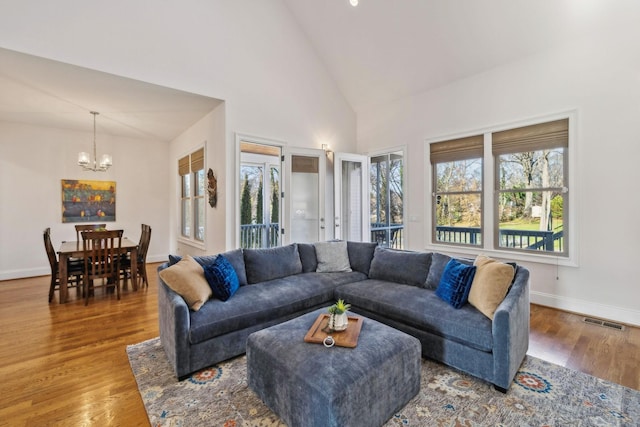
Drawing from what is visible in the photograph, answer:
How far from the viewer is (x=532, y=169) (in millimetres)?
4051

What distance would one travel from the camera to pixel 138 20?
3.62 m

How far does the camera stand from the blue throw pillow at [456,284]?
249cm

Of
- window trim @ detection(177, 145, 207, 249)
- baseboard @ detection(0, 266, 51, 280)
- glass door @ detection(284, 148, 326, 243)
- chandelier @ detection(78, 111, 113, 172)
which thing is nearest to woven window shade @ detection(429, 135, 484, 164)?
glass door @ detection(284, 148, 326, 243)

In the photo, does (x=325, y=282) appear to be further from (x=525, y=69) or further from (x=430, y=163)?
(x=525, y=69)

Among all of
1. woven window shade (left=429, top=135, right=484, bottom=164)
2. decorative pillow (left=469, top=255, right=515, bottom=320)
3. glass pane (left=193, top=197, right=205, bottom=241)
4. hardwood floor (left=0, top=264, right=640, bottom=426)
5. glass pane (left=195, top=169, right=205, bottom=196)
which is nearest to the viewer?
hardwood floor (left=0, top=264, right=640, bottom=426)

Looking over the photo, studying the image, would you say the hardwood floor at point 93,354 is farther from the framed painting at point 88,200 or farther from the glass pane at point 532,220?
the framed painting at point 88,200

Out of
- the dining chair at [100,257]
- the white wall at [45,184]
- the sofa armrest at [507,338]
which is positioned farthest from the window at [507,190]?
the white wall at [45,184]

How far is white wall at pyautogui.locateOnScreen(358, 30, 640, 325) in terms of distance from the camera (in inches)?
129

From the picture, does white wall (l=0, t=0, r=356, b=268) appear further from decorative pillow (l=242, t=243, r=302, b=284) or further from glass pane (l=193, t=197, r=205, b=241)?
decorative pillow (l=242, t=243, r=302, b=284)

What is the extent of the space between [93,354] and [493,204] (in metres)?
5.08

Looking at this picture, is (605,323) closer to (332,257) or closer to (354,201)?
(332,257)

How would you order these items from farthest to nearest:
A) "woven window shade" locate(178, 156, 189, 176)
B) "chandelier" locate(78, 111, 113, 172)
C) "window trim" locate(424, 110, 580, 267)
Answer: "woven window shade" locate(178, 156, 189, 176) < "chandelier" locate(78, 111, 113, 172) < "window trim" locate(424, 110, 580, 267)

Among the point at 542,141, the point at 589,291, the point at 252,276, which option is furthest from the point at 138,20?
the point at 589,291

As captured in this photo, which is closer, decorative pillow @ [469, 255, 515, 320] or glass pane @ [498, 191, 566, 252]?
decorative pillow @ [469, 255, 515, 320]
